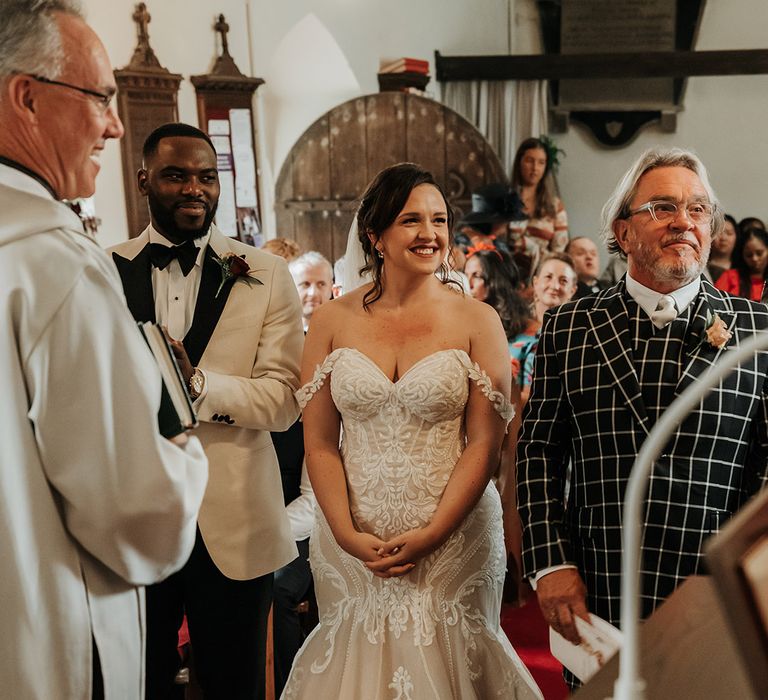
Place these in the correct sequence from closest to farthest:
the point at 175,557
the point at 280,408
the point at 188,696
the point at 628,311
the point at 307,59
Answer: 1. the point at 175,557
2. the point at 628,311
3. the point at 280,408
4. the point at 188,696
5. the point at 307,59

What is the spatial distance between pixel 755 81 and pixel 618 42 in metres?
1.50

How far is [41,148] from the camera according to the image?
1539 millimetres

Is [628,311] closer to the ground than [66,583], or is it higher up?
higher up

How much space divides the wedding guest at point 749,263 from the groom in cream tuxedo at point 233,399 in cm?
535

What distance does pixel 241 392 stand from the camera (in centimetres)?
243

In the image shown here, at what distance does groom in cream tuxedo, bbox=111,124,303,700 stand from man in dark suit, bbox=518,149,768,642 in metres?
0.77

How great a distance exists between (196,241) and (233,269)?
0.52 ft

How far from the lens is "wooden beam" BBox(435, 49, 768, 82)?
8891 mm

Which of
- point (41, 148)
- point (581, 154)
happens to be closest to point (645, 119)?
point (581, 154)

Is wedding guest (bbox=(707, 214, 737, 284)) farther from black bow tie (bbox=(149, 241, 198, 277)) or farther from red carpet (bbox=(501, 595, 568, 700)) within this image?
black bow tie (bbox=(149, 241, 198, 277))

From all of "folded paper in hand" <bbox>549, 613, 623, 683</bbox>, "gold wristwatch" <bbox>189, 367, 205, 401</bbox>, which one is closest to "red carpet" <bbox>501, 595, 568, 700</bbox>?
"folded paper in hand" <bbox>549, 613, 623, 683</bbox>

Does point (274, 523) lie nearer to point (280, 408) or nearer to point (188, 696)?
point (280, 408)

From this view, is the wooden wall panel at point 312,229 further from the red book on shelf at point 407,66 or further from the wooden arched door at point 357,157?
the red book on shelf at point 407,66

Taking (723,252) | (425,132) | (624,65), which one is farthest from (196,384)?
(624,65)
